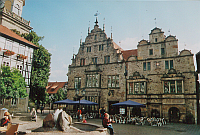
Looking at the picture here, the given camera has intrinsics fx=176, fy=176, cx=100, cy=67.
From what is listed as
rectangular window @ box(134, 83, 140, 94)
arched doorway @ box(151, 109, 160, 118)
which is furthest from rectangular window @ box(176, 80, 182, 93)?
A: rectangular window @ box(134, 83, 140, 94)

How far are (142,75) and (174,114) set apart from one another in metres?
6.31

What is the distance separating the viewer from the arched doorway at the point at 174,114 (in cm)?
2166

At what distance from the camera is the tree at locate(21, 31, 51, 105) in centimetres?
2712

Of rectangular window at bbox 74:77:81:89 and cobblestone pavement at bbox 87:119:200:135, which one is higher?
rectangular window at bbox 74:77:81:89

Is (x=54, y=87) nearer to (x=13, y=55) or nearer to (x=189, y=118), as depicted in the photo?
(x=189, y=118)

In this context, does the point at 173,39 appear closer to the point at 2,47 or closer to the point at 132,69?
the point at 132,69

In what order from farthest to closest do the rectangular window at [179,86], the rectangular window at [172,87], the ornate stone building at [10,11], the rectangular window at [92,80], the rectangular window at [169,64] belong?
the rectangular window at [92,80] < the rectangular window at [169,64] < the rectangular window at [172,87] < the rectangular window at [179,86] < the ornate stone building at [10,11]

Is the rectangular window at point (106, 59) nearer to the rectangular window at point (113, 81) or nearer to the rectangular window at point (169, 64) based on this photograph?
the rectangular window at point (113, 81)

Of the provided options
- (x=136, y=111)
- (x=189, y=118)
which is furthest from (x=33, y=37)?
(x=189, y=118)

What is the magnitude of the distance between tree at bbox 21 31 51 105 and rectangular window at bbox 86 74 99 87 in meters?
7.09

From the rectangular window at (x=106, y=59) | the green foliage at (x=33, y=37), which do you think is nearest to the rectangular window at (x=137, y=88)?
the rectangular window at (x=106, y=59)

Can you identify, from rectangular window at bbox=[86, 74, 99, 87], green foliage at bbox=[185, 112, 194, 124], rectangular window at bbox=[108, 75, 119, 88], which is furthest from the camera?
rectangular window at bbox=[86, 74, 99, 87]

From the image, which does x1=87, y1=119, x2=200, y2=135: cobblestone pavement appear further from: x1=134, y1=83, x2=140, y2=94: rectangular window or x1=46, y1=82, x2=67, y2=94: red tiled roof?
x1=46, y1=82, x2=67, y2=94: red tiled roof

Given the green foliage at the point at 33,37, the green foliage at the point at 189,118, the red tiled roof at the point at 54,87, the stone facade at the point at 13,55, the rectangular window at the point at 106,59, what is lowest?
the green foliage at the point at 189,118
